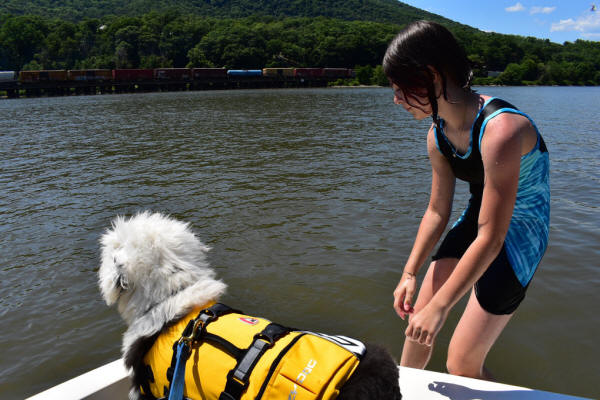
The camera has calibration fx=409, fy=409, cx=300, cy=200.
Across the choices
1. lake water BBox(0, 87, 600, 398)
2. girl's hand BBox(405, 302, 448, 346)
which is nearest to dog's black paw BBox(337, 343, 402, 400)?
girl's hand BBox(405, 302, 448, 346)

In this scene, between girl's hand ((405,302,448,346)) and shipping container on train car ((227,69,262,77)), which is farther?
shipping container on train car ((227,69,262,77))

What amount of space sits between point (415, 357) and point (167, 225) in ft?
6.89

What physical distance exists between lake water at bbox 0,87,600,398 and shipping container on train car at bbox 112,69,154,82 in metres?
80.2

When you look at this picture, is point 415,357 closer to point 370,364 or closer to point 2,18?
point 370,364

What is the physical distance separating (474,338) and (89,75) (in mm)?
100618

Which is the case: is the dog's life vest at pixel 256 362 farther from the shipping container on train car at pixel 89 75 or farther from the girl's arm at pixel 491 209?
the shipping container on train car at pixel 89 75

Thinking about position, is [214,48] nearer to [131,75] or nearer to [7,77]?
[131,75]

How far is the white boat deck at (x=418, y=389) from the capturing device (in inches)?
101

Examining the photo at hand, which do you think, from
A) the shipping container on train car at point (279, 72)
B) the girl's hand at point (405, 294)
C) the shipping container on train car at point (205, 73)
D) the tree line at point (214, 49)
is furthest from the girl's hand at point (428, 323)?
the tree line at point (214, 49)

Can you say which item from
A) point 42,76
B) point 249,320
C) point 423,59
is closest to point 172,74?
point 42,76

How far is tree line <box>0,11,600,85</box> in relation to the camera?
13762 cm

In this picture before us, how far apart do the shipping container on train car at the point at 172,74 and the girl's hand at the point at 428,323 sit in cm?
10139

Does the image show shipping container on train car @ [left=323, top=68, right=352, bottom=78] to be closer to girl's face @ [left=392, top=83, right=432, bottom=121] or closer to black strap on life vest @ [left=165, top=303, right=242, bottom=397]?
girl's face @ [left=392, top=83, right=432, bottom=121]

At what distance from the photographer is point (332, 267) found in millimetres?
6531
